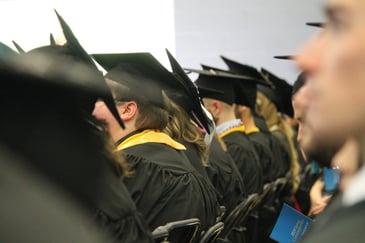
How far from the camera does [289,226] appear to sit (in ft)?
8.18

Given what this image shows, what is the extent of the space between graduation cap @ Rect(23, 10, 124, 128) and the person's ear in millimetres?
902

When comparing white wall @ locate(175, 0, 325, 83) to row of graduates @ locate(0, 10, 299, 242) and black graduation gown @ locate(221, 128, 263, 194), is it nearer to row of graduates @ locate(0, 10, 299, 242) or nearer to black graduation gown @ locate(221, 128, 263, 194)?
row of graduates @ locate(0, 10, 299, 242)

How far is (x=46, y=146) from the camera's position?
125 cm

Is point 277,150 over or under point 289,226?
under

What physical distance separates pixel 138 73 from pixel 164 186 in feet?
1.84

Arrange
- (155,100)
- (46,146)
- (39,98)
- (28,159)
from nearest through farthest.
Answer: (28,159)
(46,146)
(39,98)
(155,100)

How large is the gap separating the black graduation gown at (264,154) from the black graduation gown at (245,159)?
0.44 meters

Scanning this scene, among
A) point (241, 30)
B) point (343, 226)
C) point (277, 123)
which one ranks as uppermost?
point (343, 226)

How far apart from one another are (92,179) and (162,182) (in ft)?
4.63

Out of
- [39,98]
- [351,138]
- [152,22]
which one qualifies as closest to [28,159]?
[39,98]

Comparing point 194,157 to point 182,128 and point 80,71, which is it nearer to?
point 182,128

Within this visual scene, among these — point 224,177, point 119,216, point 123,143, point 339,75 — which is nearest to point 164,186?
point 123,143

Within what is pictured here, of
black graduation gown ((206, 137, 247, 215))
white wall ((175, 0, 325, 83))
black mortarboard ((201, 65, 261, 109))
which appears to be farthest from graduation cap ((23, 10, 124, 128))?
white wall ((175, 0, 325, 83))

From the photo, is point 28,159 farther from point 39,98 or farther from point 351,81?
point 351,81
